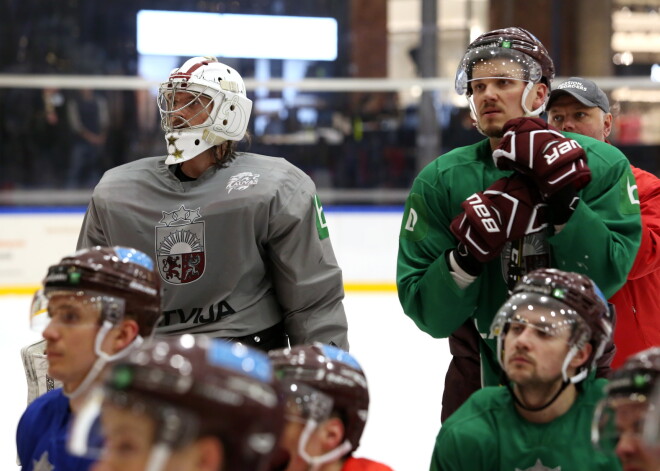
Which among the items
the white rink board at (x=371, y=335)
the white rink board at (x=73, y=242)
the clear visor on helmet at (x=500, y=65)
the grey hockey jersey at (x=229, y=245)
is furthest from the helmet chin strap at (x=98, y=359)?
the white rink board at (x=73, y=242)

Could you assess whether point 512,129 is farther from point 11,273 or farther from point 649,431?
point 11,273

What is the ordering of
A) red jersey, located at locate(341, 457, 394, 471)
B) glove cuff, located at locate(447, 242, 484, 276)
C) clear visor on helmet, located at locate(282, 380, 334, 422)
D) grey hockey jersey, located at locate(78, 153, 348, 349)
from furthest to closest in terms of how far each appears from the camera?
1. grey hockey jersey, located at locate(78, 153, 348, 349)
2. glove cuff, located at locate(447, 242, 484, 276)
3. red jersey, located at locate(341, 457, 394, 471)
4. clear visor on helmet, located at locate(282, 380, 334, 422)

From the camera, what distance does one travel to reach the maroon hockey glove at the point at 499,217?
189 centimetres

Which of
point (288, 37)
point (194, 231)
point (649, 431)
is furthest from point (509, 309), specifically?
point (288, 37)

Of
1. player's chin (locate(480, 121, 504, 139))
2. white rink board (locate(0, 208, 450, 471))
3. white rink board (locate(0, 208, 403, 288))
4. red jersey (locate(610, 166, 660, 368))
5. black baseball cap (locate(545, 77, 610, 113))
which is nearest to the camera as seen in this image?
player's chin (locate(480, 121, 504, 139))

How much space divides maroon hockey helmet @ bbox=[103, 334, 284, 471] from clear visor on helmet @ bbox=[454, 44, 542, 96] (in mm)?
1269

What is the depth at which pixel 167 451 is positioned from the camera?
0.99m

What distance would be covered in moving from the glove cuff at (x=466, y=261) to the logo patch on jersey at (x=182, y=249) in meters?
0.63

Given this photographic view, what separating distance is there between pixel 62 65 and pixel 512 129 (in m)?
6.18

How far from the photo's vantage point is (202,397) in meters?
0.98

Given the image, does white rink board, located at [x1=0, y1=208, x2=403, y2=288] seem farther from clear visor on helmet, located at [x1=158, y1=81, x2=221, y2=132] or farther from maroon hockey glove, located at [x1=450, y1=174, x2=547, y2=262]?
maroon hockey glove, located at [x1=450, y1=174, x2=547, y2=262]

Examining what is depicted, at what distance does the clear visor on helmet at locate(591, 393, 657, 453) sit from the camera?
1.26 m

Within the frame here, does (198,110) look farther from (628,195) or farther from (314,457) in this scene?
(314,457)

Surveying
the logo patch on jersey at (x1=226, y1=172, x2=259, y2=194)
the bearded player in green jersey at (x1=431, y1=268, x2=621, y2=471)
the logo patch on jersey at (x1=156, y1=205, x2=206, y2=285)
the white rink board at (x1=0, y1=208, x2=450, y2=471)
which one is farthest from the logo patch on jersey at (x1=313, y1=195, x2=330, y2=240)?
the white rink board at (x1=0, y1=208, x2=450, y2=471)
